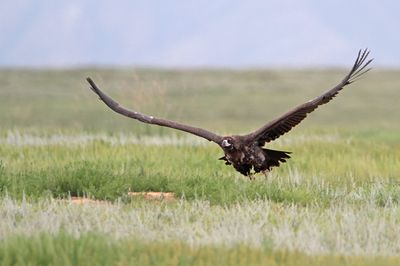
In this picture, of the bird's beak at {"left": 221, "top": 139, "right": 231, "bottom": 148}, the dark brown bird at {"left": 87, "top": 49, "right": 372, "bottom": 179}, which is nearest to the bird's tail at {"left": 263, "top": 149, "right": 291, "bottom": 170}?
the dark brown bird at {"left": 87, "top": 49, "right": 372, "bottom": 179}

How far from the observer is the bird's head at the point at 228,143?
11203 millimetres

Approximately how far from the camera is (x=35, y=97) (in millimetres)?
51625

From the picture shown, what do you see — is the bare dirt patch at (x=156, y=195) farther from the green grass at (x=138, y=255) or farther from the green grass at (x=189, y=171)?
the green grass at (x=138, y=255)

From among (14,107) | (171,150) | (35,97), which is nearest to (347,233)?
(171,150)

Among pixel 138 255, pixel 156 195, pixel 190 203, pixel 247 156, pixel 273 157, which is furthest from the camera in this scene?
pixel 273 157

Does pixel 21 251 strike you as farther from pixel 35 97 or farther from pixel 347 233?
Result: pixel 35 97

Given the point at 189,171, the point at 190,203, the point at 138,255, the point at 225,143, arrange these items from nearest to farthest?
the point at 138,255 → the point at 190,203 → the point at 225,143 → the point at 189,171

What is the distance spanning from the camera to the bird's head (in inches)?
441

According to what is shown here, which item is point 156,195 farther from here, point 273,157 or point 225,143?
point 273,157

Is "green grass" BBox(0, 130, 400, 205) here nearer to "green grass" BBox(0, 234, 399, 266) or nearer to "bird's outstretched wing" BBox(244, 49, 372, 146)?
"bird's outstretched wing" BBox(244, 49, 372, 146)

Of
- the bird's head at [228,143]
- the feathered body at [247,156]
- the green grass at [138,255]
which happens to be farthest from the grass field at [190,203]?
the bird's head at [228,143]

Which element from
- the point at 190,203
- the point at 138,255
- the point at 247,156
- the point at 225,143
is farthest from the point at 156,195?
the point at 138,255

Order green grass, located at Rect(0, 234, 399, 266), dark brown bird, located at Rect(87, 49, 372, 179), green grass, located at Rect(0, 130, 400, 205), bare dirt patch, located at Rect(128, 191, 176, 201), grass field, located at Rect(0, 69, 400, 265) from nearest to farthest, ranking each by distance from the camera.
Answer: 1. green grass, located at Rect(0, 234, 399, 266)
2. grass field, located at Rect(0, 69, 400, 265)
3. bare dirt patch, located at Rect(128, 191, 176, 201)
4. green grass, located at Rect(0, 130, 400, 205)
5. dark brown bird, located at Rect(87, 49, 372, 179)

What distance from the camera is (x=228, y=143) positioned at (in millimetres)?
11234
